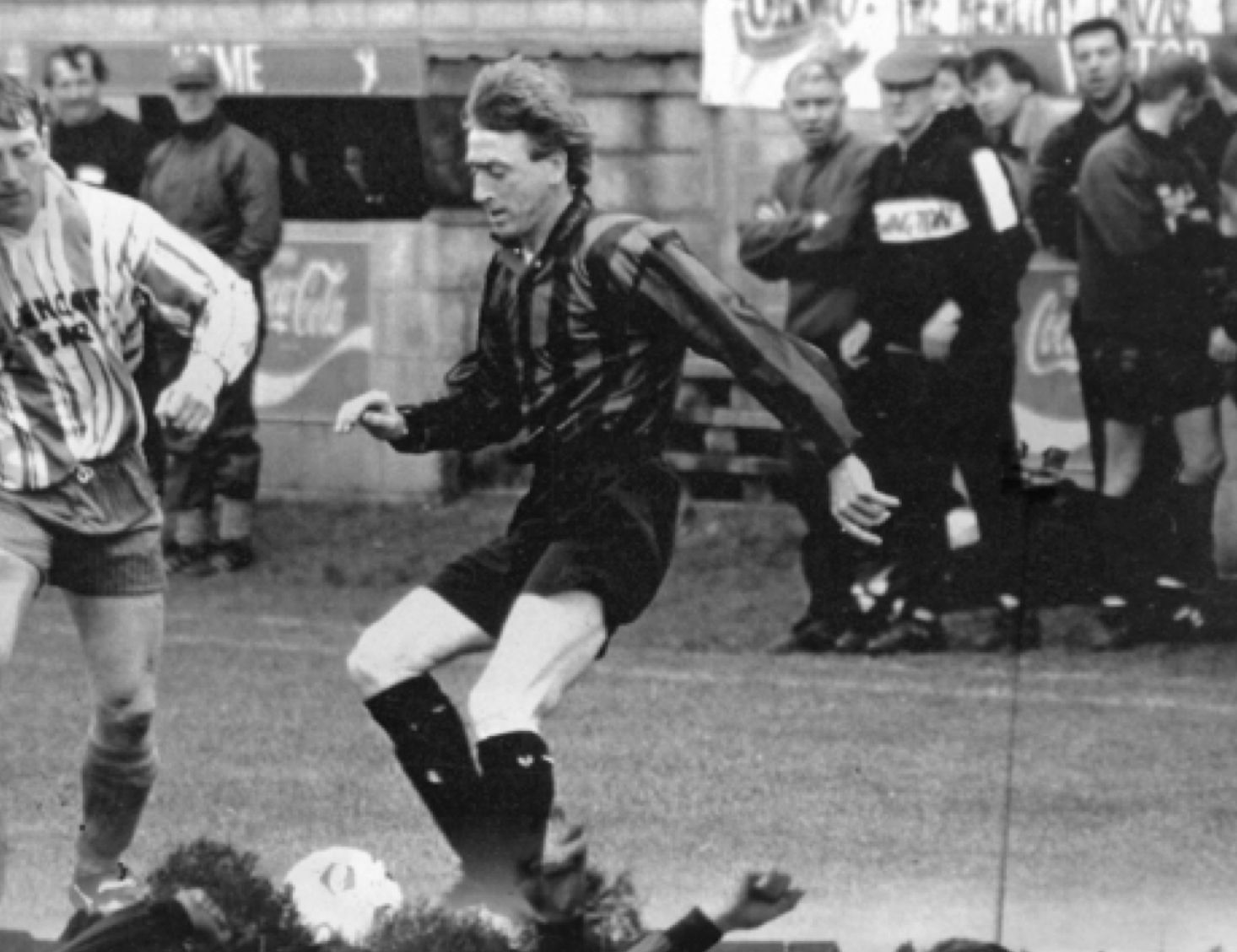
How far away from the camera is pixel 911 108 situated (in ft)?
44.7

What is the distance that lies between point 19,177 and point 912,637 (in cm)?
596

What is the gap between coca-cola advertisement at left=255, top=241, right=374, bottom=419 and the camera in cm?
1617

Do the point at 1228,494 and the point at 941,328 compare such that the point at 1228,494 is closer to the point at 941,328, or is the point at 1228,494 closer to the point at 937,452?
the point at 937,452

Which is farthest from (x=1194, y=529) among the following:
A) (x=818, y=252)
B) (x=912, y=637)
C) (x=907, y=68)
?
(x=907, y=68)

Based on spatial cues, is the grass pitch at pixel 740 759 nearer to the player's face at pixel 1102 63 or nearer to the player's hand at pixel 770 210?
the player's hand at pixel 770 210

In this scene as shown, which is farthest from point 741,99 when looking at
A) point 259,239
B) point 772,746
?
point 772,746

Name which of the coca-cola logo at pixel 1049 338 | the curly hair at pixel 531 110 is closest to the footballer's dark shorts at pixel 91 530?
the curly hair at pixel 531 110

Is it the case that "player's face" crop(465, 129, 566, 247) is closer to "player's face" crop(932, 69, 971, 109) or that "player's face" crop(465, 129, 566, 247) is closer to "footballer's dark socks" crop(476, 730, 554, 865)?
"footballer's dark socks" crop(476, 730, 554, 865)

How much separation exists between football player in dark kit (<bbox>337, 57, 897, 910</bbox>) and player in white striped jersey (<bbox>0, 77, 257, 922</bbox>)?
0.50 m

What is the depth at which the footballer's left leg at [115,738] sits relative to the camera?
27.3ft

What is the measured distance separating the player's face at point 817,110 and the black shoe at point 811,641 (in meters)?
1.61

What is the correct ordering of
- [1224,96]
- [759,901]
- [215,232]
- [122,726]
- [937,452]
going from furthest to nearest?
[215,232] → [937,452] → [1224,96] → [122,726] → [759,901]

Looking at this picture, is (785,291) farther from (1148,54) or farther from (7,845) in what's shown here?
(7,845)

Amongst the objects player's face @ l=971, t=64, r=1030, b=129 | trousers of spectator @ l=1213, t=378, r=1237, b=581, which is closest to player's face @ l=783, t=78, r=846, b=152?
player's face @ l=971, t=64, r=1030, b=129
